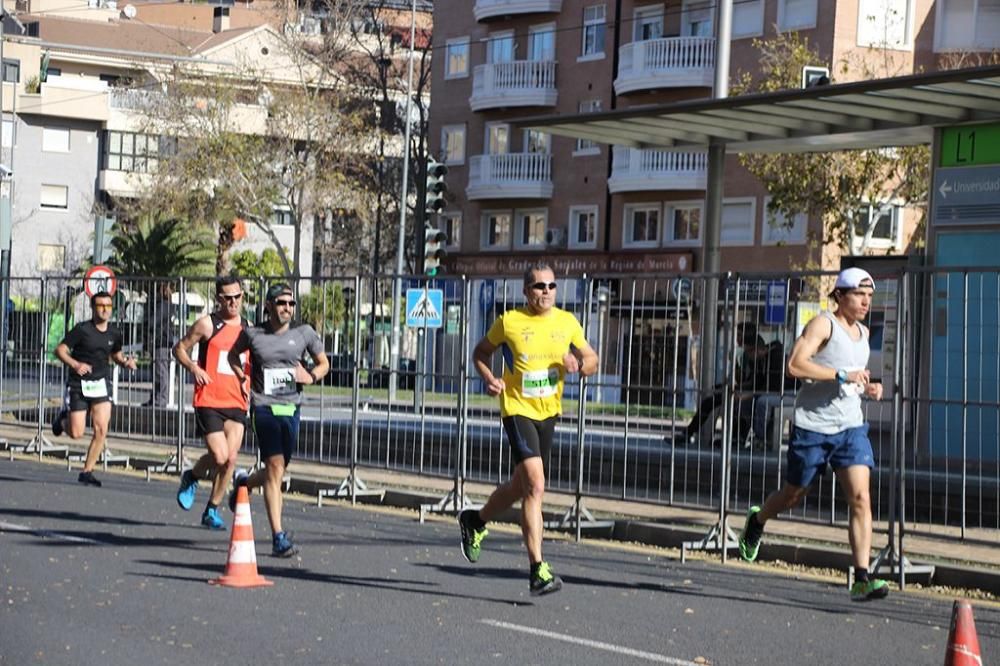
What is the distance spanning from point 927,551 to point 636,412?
287 centimetres

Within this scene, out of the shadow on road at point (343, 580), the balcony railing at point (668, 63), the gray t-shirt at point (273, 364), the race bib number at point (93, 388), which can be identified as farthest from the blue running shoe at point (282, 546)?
the balcony railing at point (668, 63)

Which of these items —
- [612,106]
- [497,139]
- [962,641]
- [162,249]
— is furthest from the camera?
[497,139]

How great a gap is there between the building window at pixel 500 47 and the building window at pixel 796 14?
444 inches

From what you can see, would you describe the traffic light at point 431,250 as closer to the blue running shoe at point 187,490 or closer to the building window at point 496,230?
the blue running shoe at point 187,490

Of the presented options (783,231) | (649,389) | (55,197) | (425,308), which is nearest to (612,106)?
(783,231)

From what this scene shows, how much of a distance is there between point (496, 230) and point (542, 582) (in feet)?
159

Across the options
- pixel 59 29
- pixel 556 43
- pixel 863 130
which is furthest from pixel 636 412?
pixel 59 29

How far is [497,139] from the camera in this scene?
58906 mm

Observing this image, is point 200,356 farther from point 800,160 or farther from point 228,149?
point 228,149

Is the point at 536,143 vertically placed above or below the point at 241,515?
above

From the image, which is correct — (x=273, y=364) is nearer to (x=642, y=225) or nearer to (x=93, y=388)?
(x=93, y=388)

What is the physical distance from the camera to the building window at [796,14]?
4816 centimetres

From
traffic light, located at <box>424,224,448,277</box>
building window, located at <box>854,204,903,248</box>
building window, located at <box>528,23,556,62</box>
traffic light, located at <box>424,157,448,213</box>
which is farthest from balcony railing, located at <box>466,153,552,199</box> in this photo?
traffic light, located at <box>424,224,448,277</box>

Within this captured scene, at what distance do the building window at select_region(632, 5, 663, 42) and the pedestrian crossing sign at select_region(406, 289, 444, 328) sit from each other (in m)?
36.2
